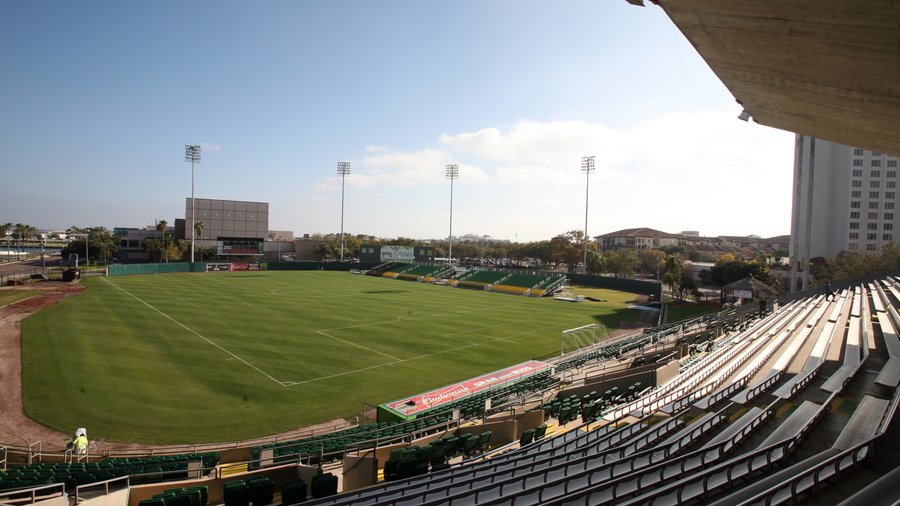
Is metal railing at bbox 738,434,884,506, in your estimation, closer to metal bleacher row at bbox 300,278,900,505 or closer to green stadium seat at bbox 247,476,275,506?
metal bleacher row at bbox 300,278,900,505

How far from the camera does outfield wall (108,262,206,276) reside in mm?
73062

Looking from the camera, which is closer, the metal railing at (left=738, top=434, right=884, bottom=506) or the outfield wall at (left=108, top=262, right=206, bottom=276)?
the metal railing at (left=738, top=434, right=884, bottom=506)

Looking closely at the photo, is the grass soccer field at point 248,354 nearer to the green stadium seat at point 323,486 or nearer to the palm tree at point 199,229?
the green stadium seat at point 323,486

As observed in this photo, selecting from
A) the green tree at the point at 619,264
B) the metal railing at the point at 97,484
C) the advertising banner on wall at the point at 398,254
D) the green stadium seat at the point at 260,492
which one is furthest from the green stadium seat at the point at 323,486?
the advertising banner on wall at the point at 398,254

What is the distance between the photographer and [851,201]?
8294 cm

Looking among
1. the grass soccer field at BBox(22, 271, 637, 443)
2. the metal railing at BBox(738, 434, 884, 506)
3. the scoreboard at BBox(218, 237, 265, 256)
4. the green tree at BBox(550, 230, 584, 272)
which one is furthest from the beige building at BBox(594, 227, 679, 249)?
the metal railing at BBox(738, 434, 884, 506)

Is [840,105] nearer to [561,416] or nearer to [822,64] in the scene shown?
[822,64]

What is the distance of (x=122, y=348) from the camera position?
2709 cm

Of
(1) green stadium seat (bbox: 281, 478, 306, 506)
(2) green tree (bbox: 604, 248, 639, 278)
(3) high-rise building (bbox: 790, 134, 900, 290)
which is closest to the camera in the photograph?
(1) green stadium seat (bbox: 281, 478, 306, 506)

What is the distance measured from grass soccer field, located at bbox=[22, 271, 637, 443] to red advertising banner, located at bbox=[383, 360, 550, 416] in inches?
54.9

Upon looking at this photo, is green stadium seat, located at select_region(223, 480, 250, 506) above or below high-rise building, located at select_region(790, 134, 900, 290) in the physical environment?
below

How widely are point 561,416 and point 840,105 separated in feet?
36.4

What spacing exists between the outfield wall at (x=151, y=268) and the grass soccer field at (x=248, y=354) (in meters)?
25.7

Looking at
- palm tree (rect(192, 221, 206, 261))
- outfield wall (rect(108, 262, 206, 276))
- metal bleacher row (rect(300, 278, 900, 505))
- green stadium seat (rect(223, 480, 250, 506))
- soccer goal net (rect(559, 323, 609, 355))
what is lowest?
soccer goal net (rect(559, 323, 609, 355))
